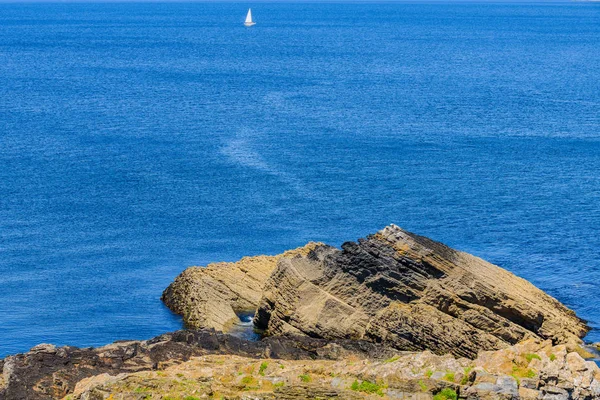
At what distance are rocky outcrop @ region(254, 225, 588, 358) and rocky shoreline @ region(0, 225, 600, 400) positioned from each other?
7 centimetres

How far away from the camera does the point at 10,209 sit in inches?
3809

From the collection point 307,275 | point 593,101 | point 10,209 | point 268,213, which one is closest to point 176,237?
point 268,213

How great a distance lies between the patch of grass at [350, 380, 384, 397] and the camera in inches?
1449

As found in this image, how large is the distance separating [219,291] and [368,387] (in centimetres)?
3221

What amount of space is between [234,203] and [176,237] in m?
11.6

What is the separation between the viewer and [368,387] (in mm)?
37031

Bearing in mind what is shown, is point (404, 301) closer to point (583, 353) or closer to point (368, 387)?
point (583, 353)

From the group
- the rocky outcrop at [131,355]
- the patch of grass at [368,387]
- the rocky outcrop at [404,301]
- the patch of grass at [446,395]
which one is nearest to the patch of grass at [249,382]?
the patch of grass at [368,387]

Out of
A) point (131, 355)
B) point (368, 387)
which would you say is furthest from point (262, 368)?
point (131, 355)

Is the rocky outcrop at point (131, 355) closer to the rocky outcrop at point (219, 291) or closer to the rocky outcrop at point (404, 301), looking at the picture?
the rocky outcrop at point (404, 301)

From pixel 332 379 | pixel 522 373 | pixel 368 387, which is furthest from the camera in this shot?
pixel 332 379

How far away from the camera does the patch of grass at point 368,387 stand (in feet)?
121

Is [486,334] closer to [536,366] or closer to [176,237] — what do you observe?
[536,366]

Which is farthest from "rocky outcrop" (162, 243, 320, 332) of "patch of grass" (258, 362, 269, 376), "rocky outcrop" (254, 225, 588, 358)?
"patch of grass" (258, 362, 269, 376)
